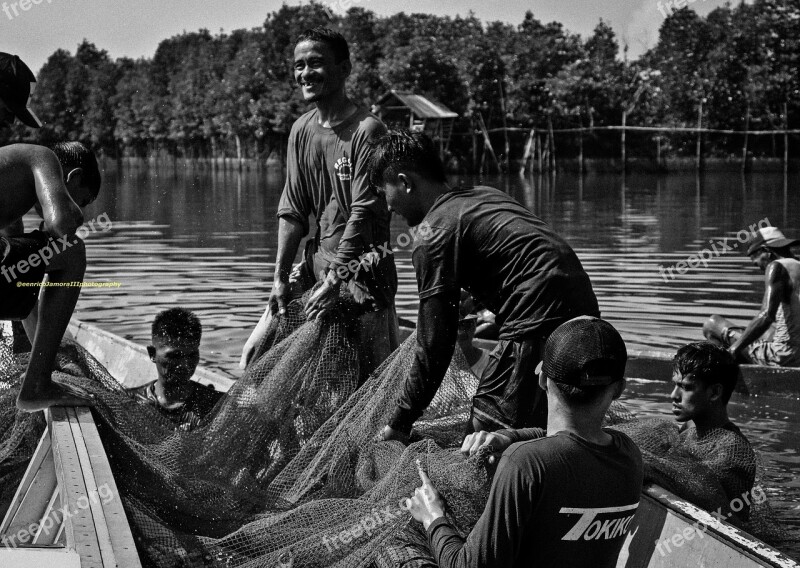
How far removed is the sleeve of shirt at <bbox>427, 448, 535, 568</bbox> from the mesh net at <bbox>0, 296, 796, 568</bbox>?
521 mm

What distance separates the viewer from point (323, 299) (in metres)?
5.48

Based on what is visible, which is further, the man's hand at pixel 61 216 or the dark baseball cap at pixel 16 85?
the dark baseball cap at pixel 16 85

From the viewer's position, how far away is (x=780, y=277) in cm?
868

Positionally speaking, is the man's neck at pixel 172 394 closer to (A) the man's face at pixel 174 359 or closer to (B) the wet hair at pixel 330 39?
(A) the man's face at pixel 174 359

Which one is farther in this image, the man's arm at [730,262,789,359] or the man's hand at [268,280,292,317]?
the man's arm at [730,262,789,359]

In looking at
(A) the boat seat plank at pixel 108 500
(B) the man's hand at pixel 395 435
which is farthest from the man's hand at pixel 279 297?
(B) the man's hand at pixel 395 435

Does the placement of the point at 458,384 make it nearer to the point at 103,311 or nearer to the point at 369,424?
the point at 369,424

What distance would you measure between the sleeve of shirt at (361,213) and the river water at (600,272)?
2992mm

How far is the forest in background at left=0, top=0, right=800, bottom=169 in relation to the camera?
56750mm

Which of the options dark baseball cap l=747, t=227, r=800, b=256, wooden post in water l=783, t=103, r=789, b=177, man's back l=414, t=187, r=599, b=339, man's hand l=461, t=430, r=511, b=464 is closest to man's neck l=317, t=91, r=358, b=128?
man's back l=414, t=187, r=599, b=339

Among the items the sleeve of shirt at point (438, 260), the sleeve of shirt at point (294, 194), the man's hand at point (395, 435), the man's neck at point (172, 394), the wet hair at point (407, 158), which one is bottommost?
the man's neck at point (172, 394)

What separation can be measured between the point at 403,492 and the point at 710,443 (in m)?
1.93

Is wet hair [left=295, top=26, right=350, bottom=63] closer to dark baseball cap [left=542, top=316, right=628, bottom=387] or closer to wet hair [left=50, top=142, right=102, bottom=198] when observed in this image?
wet hair [left=50, top=142, right=102, bottom=198]

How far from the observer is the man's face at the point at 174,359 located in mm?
5875
